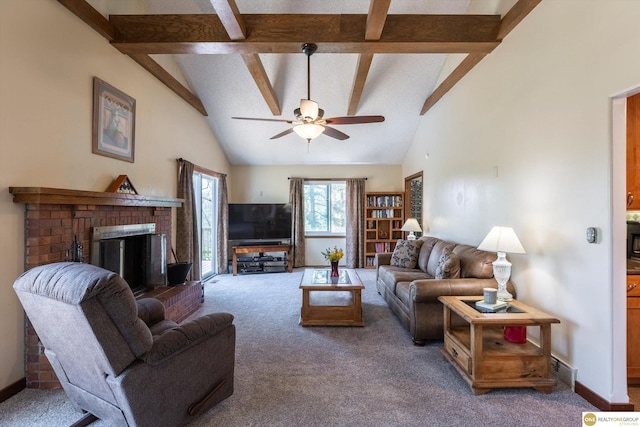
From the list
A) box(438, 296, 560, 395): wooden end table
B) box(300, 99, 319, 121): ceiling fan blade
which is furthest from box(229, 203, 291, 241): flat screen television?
box(438, 296, 560, 395): wooden end table

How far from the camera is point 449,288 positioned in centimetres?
282

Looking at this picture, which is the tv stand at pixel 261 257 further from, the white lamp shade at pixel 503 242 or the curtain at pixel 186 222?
the white lamp shade at pixel 503 242

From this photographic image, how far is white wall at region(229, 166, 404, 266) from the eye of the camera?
693cm

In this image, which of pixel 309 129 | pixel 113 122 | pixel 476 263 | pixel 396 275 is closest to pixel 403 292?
pixel 396 275

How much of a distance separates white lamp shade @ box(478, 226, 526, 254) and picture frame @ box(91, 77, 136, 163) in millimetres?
3780

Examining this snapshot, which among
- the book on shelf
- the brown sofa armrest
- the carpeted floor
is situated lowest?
the carpeted floor

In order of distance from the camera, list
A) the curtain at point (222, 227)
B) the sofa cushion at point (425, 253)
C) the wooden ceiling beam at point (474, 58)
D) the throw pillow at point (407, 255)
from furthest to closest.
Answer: the curtain at point (222, 227)
the throw pillow at point (407, 255)
the sofa cushion at point (425, 253)
the wooden ceiling beam at point (474, 58)

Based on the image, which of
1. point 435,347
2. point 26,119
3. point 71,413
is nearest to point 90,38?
point 26,119

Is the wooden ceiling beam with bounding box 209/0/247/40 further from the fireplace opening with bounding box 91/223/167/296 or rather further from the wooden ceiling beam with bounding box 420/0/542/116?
the wooden ceiling beam with bounding box 420/0/542/116

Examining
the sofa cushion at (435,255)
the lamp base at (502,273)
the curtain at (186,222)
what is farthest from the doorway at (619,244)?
the curtain at (186,222)

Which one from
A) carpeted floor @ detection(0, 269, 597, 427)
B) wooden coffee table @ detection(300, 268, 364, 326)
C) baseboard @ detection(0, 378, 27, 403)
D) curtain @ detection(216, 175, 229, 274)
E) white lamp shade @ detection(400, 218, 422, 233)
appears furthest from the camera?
curtain @ detection(216, 175, 229, 274)

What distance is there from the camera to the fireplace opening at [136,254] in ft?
9.56

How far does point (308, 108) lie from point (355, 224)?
4202 mm

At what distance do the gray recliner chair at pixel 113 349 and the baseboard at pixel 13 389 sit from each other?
2.28 ft
